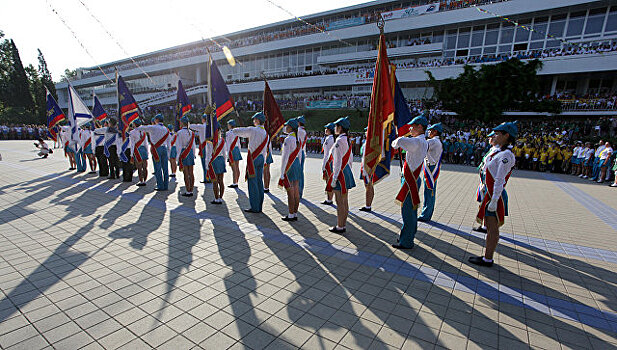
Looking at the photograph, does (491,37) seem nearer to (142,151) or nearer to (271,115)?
(271,115)

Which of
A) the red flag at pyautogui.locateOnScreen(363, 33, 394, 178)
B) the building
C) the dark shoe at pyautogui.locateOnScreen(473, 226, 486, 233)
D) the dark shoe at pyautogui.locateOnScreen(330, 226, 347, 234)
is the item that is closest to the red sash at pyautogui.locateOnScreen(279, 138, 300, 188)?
the dark shoe at pyautogui.locateOnScreen(330, 226, 347, 234)

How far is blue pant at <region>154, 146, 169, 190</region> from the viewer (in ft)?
28.5

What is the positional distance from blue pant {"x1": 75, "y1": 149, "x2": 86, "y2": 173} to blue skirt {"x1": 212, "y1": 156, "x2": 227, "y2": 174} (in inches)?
304

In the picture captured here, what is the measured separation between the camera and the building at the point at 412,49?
24422 millimetres

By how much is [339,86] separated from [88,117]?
29848 millimetres

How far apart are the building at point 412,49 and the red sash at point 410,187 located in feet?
48.2

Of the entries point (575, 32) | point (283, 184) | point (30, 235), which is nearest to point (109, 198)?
point (30, 235)

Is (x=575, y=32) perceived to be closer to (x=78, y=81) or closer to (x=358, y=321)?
(x=358, y=321)

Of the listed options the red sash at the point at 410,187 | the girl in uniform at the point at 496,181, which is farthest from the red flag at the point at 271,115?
the girl in uniform at the point at 496,181

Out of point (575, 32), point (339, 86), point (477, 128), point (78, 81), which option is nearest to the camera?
point (477, 128)

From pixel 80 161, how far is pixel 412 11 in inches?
1365

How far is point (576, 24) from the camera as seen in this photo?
84.2 feet

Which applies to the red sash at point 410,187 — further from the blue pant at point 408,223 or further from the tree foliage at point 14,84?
the tree foliage at point 14,84

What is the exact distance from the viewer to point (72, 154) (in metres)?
12.1
